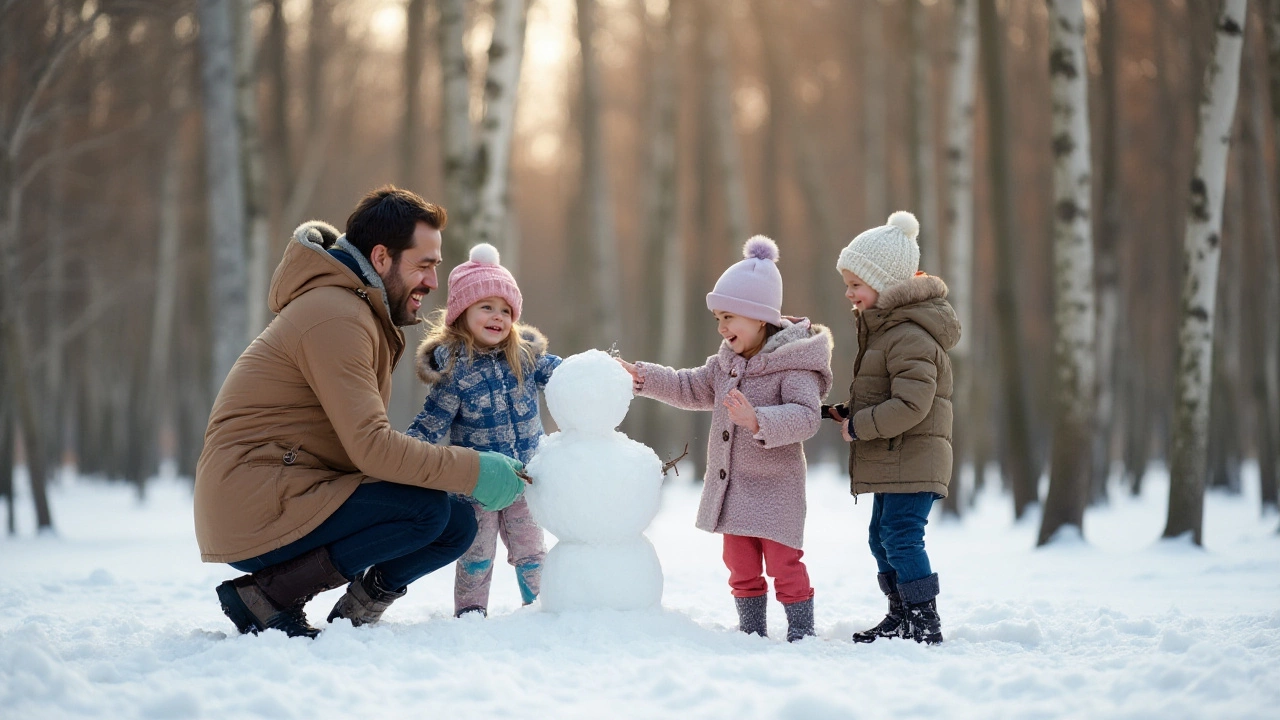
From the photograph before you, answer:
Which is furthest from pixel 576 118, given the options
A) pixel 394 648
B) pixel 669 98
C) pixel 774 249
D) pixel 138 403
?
pixel 394 648

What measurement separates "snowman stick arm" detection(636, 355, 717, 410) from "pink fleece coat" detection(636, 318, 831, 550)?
0.08 m

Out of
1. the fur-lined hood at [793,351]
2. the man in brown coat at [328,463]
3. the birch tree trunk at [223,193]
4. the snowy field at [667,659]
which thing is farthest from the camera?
the birch tree trunk at [223,193]

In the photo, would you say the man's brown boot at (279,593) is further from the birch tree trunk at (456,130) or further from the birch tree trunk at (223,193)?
the birch tree trunk at (223,193)

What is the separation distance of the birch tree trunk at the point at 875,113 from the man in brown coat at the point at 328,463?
1360 centimetres

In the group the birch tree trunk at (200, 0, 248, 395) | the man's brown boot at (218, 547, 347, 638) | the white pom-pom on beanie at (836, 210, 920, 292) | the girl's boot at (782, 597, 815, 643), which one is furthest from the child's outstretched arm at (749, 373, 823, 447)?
the birch tree trunk at (200, 0, 248, 395)

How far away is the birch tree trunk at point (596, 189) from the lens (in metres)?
14.0

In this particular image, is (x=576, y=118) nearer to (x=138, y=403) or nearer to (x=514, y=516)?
(x=138, y=403)

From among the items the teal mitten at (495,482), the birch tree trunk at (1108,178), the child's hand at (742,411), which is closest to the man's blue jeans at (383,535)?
the teal mitten at (495,482)

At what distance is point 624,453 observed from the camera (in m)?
4.15

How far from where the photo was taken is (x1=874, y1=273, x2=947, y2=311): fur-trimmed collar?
4.39m

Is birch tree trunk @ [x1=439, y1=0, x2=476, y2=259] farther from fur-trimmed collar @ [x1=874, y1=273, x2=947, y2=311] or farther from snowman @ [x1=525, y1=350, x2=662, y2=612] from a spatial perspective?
fur-trimmed collar @ [x1=874, y1=273, x2=947, y2=311]

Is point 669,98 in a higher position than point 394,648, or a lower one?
higher

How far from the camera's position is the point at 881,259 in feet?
14.6

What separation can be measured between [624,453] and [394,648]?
3.67 ft
